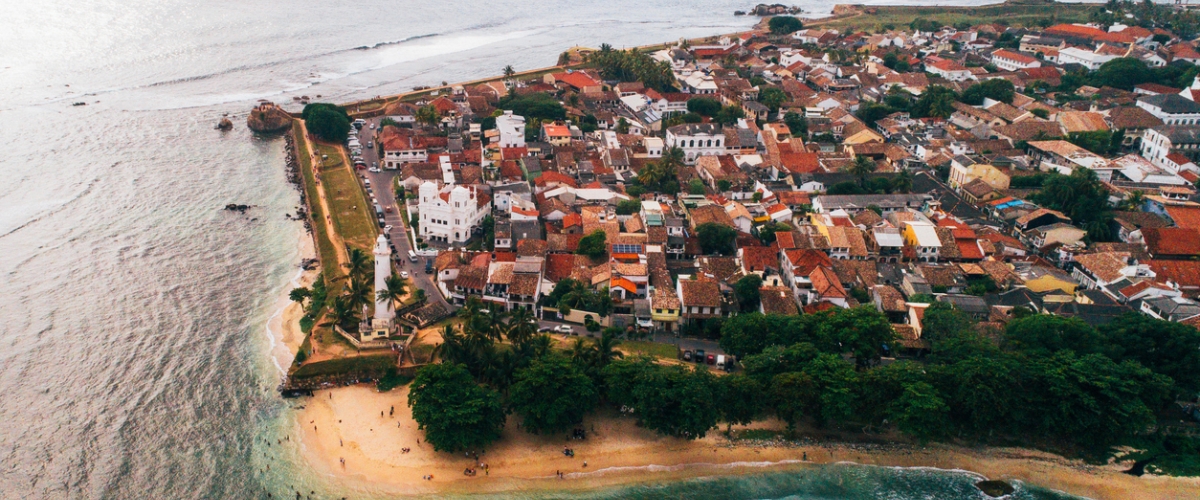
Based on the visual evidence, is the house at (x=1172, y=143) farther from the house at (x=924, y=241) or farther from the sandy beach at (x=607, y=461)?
the sandy beach at (x=607, y=461)

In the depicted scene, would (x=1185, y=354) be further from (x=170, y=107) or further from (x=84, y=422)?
(x=170, y=107)

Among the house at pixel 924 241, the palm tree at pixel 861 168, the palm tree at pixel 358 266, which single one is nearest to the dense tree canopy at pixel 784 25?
the palm tree at pixel 861 168

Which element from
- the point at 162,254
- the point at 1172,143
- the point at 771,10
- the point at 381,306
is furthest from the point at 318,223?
the point at 771,10

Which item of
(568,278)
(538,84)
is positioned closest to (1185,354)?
(568,278)

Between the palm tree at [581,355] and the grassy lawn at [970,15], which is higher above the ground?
the palm tree at [581,355]

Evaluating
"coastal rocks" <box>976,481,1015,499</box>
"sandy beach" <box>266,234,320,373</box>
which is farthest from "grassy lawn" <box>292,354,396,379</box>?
"coastal rocks" <box>976,481,1015,499</box>
